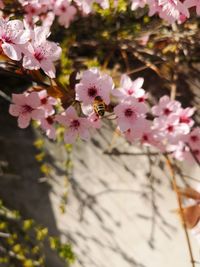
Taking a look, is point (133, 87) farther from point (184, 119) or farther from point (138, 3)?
point (138, 3)

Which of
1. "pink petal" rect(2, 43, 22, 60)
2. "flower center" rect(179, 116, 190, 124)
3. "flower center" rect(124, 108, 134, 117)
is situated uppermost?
"pink petal" rect(2, 43, 22, 60)

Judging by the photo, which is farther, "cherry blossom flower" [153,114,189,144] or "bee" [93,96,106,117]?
"cherry blossom flower" [153,114,189,144]

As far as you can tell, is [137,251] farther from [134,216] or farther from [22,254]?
[22,254]

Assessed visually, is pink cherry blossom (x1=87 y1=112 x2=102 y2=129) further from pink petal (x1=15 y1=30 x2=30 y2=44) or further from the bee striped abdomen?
pink petal (x1=15 y1=30 x2=30 y2=44)

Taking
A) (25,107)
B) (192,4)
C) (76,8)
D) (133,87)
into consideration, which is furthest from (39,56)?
(76,8)

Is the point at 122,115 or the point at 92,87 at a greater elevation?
the point at 92,87

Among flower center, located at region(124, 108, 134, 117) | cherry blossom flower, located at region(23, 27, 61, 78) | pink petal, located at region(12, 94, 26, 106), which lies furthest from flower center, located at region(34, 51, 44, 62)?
flower center, located at region(124, 108, 134, 117)
